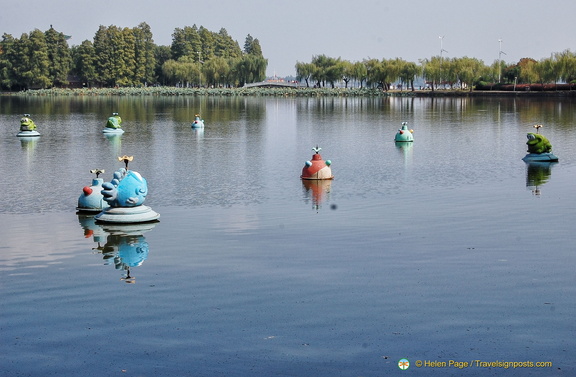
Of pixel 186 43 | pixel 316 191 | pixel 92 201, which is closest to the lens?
pixel 92 201

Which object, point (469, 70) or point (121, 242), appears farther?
point (469, 70)

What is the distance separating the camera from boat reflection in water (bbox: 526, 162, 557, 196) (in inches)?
1201

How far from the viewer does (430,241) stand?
66.2 ft

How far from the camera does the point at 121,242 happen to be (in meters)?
20.4

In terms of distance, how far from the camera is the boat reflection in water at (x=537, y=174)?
100 feet

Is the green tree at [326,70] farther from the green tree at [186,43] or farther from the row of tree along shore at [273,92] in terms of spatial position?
the green tree at [186,43]

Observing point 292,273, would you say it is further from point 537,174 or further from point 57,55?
point 57,55

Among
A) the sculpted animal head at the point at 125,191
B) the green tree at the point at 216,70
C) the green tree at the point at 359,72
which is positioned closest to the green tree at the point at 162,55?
the green tree at the point at 216,70

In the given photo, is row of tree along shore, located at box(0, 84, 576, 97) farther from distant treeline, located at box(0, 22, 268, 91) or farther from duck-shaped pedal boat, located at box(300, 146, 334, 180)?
duck-shaped pedal boat, located at box(300, 146, 334, 180)

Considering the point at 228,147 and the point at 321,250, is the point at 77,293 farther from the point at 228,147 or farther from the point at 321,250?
the point at 228,147

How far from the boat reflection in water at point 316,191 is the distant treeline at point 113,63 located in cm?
13737

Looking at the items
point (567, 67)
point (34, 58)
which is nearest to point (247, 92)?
point (34, 58)

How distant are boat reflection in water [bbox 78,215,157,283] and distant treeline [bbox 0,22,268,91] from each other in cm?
14383

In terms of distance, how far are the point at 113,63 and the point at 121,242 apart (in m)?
149
